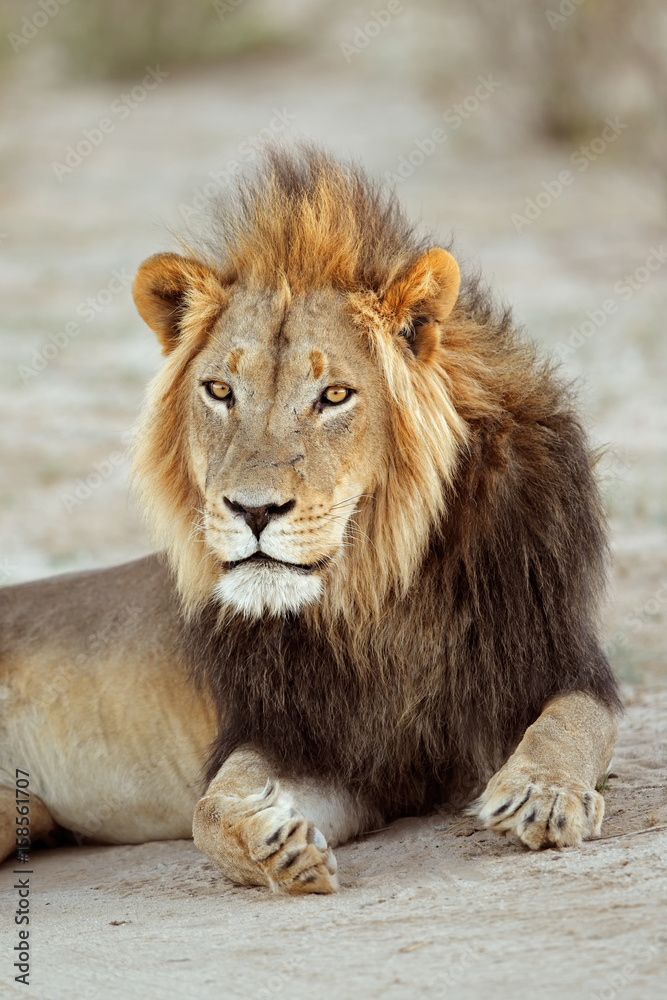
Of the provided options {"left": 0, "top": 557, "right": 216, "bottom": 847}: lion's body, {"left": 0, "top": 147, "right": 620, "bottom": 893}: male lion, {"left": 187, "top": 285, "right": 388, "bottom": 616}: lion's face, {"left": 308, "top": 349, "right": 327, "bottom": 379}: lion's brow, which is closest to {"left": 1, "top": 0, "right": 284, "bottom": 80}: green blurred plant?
{"left": 0, "top": 557, "right": 216, "bottom": 847}: lion's body

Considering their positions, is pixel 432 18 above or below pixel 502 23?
above

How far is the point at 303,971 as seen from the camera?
2545 mm

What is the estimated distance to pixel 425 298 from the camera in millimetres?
3455

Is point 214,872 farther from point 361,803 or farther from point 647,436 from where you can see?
point 647,436

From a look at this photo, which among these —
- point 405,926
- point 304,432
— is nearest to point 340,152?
point 304,432

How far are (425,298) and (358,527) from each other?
62 cm

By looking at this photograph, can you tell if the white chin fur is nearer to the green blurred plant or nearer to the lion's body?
the lion's body

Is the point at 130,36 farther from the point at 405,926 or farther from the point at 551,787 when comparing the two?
the point at 405,926

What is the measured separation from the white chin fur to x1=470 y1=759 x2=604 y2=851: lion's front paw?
662mm

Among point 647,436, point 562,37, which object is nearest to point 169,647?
point 647,436

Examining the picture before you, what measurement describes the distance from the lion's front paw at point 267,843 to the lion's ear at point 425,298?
1.22 m

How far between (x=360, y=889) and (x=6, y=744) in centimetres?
190

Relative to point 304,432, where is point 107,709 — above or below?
below

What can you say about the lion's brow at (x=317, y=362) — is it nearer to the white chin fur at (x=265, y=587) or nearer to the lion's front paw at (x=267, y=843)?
the white chin fur at (x=265, y=587)
